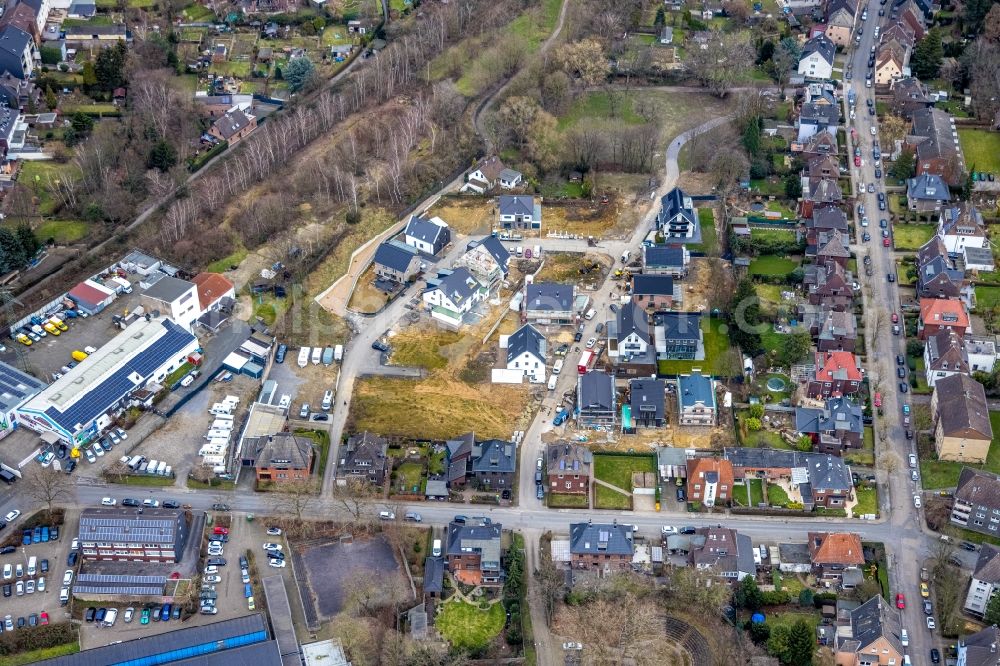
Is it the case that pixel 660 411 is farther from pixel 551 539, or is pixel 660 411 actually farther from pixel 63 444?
pixel 63 444

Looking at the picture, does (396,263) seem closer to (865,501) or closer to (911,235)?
(865,501)

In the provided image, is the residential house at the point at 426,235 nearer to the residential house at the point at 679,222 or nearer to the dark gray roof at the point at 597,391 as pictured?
the residential house at the point at 679,222

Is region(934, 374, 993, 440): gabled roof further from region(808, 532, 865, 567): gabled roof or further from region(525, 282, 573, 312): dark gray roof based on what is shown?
region(525, 282, 573, 312): dark gray roof

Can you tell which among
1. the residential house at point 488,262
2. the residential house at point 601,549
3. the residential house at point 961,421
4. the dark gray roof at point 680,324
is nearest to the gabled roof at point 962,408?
the residential house at point 961,421

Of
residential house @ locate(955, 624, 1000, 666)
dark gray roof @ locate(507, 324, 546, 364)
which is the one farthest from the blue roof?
residential house @ locate(955, 624, 1000, 666)

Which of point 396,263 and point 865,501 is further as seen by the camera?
point 396,263

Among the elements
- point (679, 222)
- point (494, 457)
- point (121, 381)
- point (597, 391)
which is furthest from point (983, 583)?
point (121, 381)
